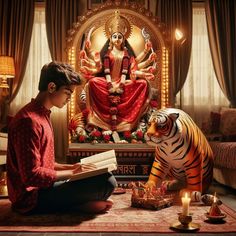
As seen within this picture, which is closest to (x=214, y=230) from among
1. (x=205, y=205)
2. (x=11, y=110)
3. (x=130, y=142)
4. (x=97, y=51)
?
(x=205, y=205)

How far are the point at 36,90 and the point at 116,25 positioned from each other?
1725 mm

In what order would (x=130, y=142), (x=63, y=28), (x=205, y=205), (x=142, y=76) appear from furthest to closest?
(x=63, y=28) < (x=142, y=76) < (x=130, y=142) < (x=205, y=205)

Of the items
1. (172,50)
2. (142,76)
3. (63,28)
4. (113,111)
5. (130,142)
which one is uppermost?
(63,28)

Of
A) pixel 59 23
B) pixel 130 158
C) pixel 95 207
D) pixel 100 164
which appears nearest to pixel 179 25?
pixel 59 23

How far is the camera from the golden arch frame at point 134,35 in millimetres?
6152

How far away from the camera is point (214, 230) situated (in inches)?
106

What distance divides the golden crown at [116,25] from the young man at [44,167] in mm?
3344

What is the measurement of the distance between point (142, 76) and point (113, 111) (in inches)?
26.9

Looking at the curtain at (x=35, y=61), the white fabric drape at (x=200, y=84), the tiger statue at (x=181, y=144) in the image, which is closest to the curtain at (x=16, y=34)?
the curtain at (x=35, y=61)

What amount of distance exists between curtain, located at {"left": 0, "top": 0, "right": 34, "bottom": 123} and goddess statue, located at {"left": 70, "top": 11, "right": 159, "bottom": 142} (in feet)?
3.79

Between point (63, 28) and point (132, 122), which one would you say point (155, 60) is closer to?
point (132, 122)

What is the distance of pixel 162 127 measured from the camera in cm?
356

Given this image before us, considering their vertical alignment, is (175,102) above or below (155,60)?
below

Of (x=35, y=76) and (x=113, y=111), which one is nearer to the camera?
(x=113, y=111)
